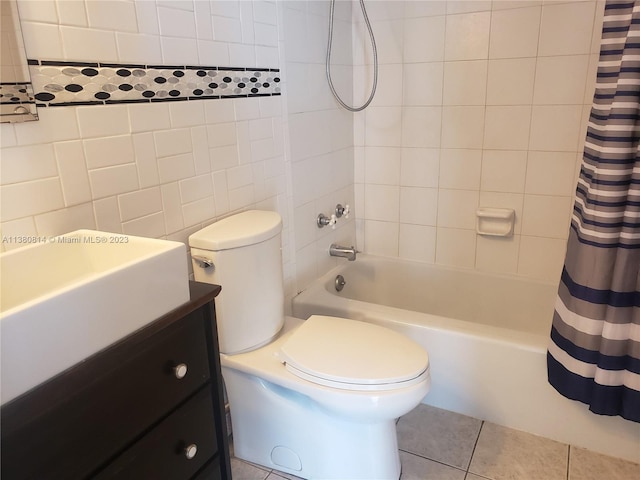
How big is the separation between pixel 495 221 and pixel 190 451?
5.80ft

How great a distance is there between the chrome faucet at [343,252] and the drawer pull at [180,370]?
4.56ft

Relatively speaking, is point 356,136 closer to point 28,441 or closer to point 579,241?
point 579,241

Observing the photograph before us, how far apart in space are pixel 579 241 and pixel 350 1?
1.58 m

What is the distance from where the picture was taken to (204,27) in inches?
62.4

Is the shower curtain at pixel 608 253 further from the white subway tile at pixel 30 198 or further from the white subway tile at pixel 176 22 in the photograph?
the white subway tile at pixel 30 198

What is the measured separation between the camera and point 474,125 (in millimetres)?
2336

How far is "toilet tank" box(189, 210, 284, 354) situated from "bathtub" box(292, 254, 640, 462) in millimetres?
517

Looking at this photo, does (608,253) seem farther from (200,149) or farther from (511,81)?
(200,149)

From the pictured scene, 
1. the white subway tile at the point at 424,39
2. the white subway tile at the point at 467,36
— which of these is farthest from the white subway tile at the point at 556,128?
the white subway tile at the point at 424,39

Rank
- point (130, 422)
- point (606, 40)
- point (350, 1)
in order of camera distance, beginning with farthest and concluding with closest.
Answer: point (350, 1)
point (606, 40)
point (130, 422)

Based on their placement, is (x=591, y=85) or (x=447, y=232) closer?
(x=591, y=85)

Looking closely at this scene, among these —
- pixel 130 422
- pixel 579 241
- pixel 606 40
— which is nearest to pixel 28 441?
pixel 130 422

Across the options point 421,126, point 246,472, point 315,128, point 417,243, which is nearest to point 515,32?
point 421,126

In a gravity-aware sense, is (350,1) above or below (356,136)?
above
